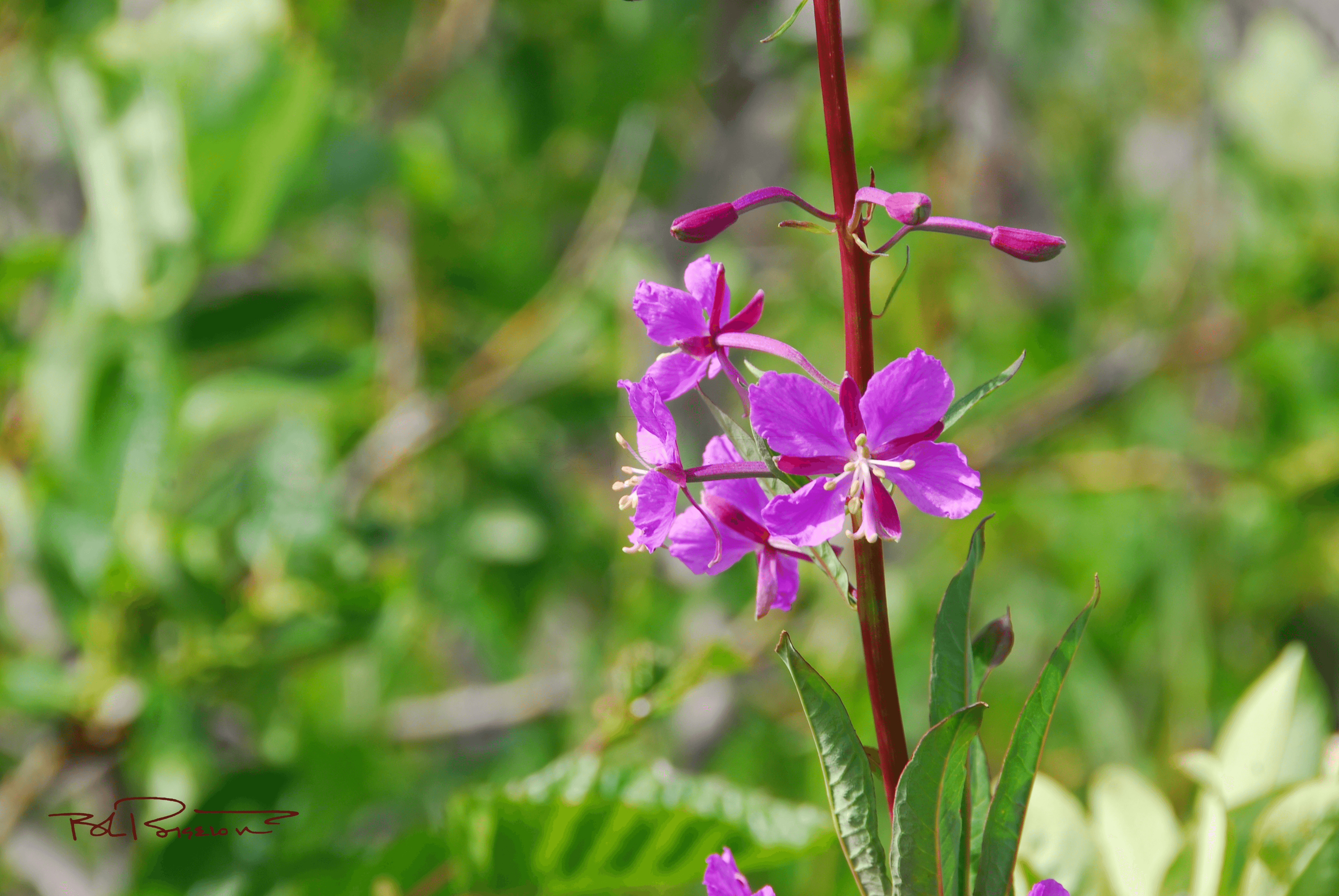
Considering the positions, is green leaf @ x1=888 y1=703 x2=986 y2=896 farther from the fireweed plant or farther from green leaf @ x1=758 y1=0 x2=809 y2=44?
green leaf @ x1=758 y1=0 x2=809 y2=44

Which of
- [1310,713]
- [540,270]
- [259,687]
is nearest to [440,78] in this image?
[540,270]

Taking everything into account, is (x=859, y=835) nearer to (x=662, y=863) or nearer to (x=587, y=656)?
(x=662, y=863)

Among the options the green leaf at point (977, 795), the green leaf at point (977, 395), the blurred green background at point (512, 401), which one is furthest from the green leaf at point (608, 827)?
the green leaf at point (977, 395)

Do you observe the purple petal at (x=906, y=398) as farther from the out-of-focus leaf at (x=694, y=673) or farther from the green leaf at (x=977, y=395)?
the out-of-focus leaf at (x=694, y=673)

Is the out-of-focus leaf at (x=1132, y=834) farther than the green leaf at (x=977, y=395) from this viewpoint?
Yes
